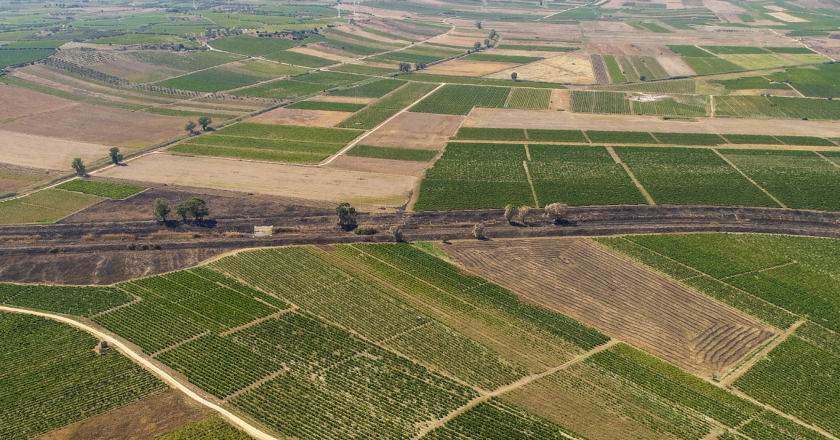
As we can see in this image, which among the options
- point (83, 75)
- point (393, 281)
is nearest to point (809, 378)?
point (393, 281)

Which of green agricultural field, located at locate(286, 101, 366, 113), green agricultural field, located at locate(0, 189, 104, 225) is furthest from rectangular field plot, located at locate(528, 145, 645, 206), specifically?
green agricultural field, located at locate(0, 189, 104, 225)

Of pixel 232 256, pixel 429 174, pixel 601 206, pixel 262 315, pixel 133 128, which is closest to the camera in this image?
pixel 262 315

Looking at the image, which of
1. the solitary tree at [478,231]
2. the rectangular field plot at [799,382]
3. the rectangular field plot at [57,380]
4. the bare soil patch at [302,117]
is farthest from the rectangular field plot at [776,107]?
the rectangular field plot at [57,380]

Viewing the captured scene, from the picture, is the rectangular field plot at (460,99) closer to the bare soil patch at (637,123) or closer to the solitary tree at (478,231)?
the bare soil patch at (637,123)

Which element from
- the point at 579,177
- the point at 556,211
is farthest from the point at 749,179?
the point at 556,211

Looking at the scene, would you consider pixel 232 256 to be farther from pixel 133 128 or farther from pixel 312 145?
pixel 133 128

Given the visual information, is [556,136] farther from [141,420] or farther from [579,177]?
[141,420]
